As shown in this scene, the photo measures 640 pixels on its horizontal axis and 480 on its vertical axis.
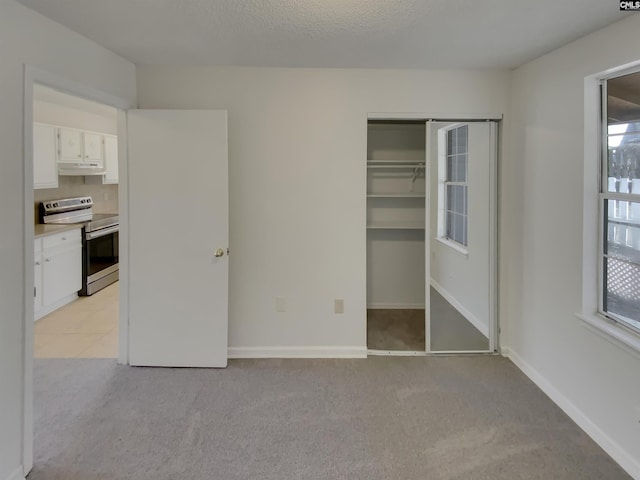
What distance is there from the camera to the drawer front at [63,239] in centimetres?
453

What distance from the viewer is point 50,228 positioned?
4797 millimetres

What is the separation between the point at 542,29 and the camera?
8.11 ft

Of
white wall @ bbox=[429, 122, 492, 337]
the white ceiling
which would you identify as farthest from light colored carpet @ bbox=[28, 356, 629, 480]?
the white ceiling

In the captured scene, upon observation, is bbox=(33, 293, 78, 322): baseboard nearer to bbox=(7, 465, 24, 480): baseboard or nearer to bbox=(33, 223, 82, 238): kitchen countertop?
bbox=(33, 223, 82, 238): kitchen countertop

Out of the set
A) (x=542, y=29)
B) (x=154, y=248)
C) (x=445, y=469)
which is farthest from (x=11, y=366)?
(x=542, y=29)

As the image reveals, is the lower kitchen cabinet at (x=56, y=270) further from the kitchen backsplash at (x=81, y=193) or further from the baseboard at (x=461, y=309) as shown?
the baseboard at (x=461, y=309)

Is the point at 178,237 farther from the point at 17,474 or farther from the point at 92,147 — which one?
the point at 92,147

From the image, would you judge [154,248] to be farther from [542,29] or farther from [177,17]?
[542,29]

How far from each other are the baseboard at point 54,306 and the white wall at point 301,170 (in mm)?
2423

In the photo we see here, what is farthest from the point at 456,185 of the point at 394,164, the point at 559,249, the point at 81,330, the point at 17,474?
the point at 81,330

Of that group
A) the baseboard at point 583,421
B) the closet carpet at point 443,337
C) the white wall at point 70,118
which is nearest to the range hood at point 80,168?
the white wall at point 70,118

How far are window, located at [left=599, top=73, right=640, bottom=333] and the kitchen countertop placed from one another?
15.8 feet

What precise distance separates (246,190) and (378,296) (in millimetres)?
2116

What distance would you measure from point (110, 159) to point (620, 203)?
6233mm
